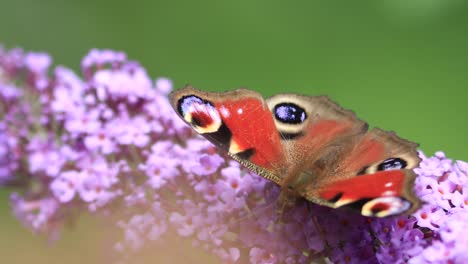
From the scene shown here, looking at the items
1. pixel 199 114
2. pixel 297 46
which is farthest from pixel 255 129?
pixel 297 46

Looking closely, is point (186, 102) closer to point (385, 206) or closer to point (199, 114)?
point (199, 114)

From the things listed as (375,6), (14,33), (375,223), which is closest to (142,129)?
(375,223)

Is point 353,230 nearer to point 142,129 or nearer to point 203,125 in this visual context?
point 203,125

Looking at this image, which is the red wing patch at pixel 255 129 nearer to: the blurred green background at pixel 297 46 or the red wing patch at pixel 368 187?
the red wing patch at pixel 368 187

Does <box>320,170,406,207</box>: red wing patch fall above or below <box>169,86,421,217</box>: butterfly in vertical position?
below

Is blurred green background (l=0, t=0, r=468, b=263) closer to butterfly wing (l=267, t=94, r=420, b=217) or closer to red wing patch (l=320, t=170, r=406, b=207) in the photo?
butterfly wing (l=267, t=94, r=420, b=217)

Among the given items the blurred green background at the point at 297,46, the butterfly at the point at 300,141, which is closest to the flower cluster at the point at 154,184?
the butterfly at the point at 300,141

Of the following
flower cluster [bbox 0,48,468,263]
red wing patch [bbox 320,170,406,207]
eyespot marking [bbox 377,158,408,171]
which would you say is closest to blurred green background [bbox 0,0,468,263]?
flower cluster [bbox 0,48,468,263]

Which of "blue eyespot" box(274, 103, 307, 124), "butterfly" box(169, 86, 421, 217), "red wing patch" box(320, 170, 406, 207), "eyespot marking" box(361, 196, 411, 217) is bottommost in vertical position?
"eyespot marking" box(361, 196, 411, 217)
